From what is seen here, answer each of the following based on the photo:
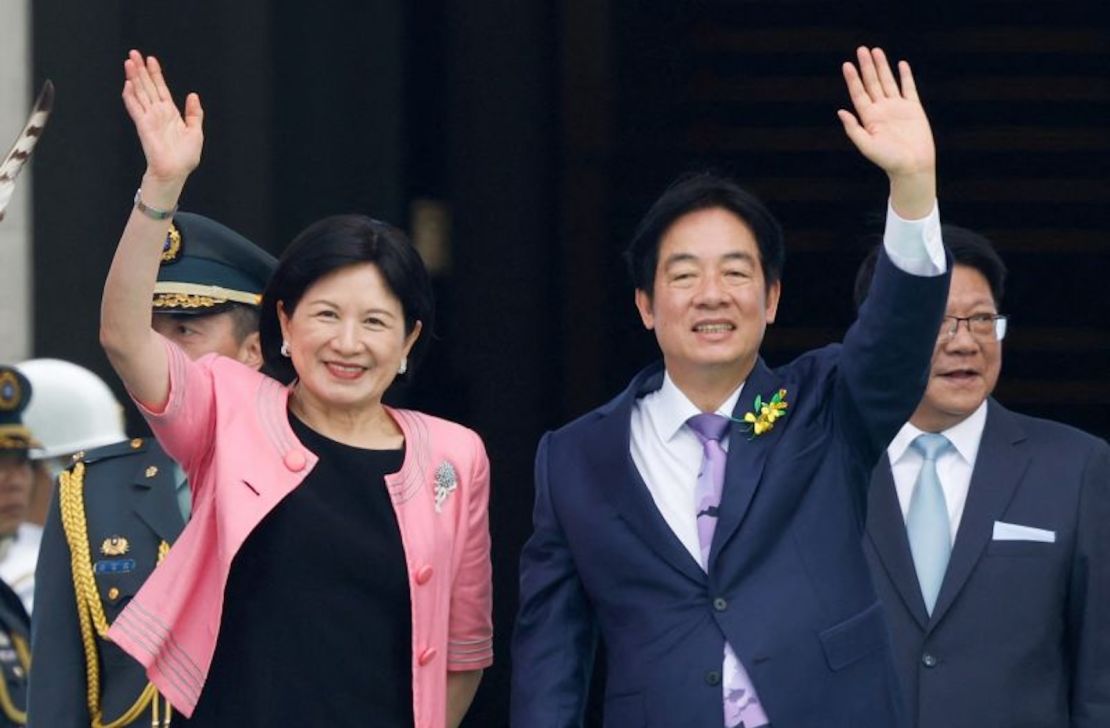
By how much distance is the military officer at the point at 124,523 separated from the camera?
14.8 ft

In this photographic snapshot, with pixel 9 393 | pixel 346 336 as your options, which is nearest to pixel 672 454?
pixel 346 336

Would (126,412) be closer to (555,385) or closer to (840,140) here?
(555,385)

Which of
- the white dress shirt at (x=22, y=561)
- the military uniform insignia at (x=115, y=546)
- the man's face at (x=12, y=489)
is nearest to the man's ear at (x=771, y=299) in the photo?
the military uniform insignia at (x=115, y=546)

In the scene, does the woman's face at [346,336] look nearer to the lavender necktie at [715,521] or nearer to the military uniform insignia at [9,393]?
the lavender necktie at [715,521]

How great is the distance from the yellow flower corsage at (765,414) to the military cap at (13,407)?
181cm

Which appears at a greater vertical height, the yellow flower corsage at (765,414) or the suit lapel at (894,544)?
the yellow flower corsage at (765,414)

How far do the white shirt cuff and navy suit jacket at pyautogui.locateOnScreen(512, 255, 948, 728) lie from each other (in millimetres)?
23

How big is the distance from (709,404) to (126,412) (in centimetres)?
252

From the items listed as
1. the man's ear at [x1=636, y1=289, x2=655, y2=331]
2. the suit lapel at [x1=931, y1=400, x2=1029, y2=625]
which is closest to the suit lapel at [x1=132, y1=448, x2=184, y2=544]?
the man's ear at [x1=636, y1=289, x2=655, y2=331]

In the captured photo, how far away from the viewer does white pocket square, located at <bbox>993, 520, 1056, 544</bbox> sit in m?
4.98

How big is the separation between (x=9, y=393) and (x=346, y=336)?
4.93 feet

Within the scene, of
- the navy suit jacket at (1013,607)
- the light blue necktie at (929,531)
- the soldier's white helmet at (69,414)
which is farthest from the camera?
the soldier's white helmet at (69,414)

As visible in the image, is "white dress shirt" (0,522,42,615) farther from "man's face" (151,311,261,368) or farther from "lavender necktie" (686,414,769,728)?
"lavender necktie" (686,414,769,728)

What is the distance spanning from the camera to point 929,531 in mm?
5062
